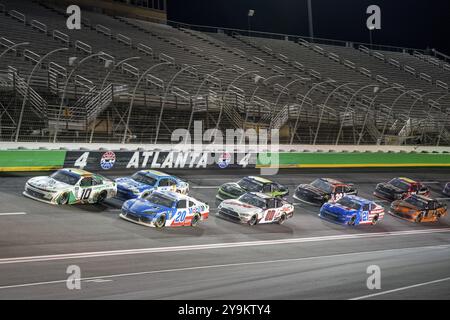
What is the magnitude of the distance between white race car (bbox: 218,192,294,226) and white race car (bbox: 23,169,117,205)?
4.70 m

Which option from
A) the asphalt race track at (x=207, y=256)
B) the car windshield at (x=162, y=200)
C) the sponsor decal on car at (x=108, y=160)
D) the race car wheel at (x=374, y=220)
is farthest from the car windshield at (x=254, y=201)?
the sponsor decal on car at (x=108, y=160)

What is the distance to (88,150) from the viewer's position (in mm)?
30828

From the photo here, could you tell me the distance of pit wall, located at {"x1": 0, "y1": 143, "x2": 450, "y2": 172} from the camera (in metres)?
29.0

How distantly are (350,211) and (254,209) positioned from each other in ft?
16.2

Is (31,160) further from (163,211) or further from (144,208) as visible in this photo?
(163,211)

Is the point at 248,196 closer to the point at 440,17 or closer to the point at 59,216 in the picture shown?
the point at 59,216

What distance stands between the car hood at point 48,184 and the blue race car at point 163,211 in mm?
2398

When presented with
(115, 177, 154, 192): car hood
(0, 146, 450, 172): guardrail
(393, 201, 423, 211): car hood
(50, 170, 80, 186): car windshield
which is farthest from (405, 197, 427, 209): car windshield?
(50, 170, 80, 186): car windshield

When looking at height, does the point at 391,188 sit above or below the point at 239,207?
below

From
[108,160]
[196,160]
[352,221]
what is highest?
[108,160]

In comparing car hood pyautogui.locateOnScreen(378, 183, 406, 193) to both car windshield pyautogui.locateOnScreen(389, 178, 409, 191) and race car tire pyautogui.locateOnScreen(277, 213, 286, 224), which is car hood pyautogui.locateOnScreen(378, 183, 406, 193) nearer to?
Answer: car windshield pyautogui.locateOnScreen(389, 178, 409, 191)

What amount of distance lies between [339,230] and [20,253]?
45.7 feet

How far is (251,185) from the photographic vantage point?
28.6m

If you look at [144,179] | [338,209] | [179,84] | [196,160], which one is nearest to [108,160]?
[144,179]
